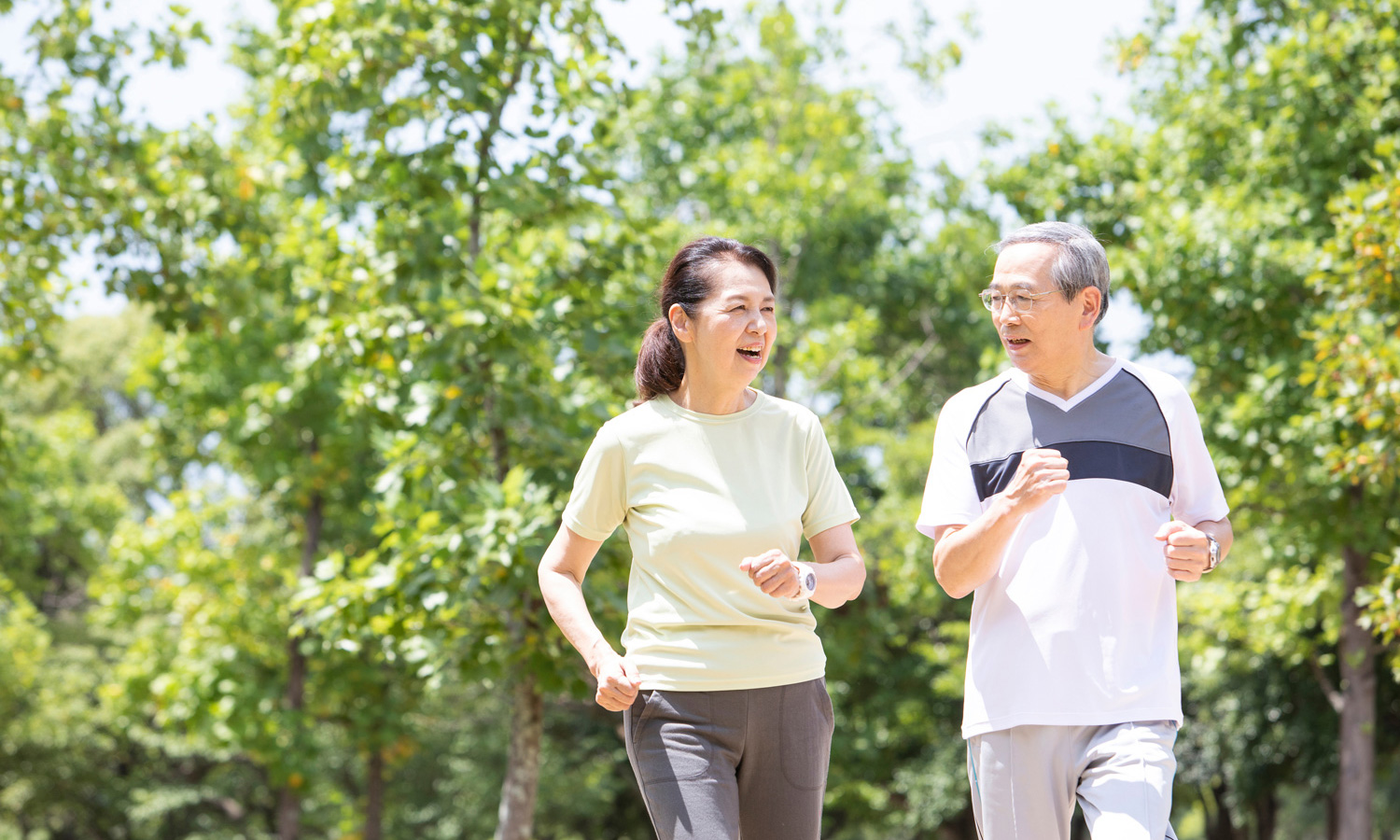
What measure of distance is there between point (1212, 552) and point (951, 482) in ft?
1.86

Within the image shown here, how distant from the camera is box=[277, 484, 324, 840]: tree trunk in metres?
13.4

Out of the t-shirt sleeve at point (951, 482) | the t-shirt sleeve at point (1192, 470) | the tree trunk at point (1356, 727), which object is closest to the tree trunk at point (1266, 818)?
the tree trunk at point (1356, 727)

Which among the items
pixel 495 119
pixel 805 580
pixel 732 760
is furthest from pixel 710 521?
pixel 495 119

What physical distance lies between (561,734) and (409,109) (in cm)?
1390

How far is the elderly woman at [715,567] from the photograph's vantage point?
8.96 ft

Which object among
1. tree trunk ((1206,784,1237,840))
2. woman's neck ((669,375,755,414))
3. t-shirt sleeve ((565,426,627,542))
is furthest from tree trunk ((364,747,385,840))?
woman's neck ((669,375,755,414))

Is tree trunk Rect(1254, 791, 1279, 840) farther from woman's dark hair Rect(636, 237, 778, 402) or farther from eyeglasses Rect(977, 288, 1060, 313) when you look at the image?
woman's dark hair Rect(636, 237, 778, 402)

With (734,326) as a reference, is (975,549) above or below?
below

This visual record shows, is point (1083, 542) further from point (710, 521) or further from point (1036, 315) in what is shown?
point (710, 521)

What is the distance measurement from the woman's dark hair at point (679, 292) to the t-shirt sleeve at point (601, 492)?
0.20 m

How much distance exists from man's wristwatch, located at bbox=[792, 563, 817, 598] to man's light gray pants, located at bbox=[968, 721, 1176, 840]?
52 cm

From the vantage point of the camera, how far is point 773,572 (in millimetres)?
2516

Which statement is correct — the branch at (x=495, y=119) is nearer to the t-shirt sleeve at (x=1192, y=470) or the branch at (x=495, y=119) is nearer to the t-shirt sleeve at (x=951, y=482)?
the t-shirt sleeve at (x=951, y=482)

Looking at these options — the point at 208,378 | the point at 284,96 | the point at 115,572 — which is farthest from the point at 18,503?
the point at 284,96
